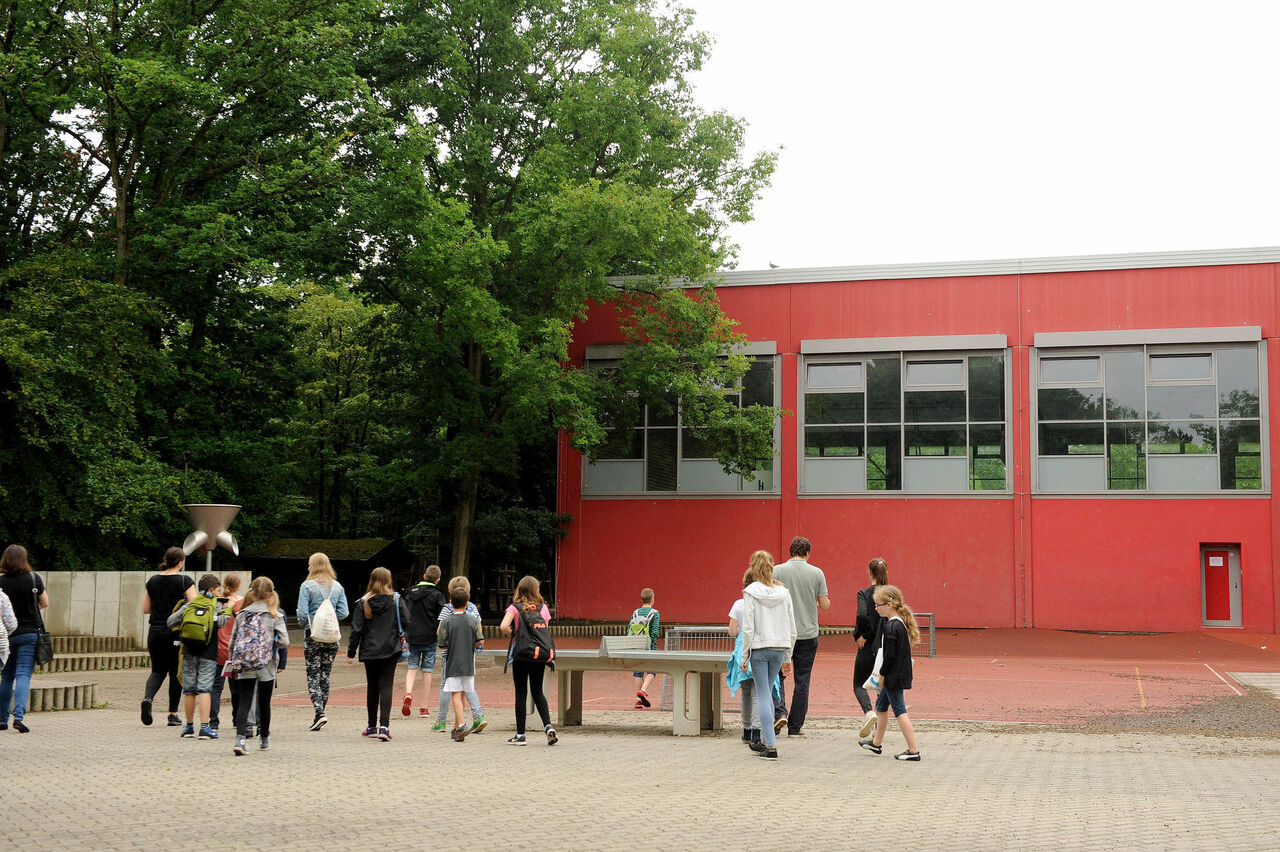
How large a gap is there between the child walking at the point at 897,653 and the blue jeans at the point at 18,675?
7.89 metres

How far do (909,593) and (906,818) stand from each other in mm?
25111

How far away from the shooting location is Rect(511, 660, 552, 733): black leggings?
11.2m

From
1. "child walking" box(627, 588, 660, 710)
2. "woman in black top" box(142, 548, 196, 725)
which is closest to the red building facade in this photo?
"child walking" box(627, 588, 660, 710)

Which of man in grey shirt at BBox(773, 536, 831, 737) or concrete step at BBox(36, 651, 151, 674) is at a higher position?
man in grey shirt at BBox(773, 536, 831, 737)

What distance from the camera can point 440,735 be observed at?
39.6ft

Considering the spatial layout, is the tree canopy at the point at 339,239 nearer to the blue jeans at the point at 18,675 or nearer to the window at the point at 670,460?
the window at the point at 670,460

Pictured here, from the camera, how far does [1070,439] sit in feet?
102

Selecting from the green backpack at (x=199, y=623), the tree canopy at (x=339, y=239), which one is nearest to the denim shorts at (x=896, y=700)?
the green backpack at (x=199, y=623)

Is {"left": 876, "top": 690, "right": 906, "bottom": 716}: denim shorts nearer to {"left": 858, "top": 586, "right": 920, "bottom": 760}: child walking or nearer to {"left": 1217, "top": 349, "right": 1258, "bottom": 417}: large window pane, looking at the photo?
{"left": 858, "top": 586, "right": 920, "bottom": 760}: child walking

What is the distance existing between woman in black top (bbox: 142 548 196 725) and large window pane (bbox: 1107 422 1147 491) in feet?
80.6

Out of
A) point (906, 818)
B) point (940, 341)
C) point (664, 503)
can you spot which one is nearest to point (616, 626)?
point (664, 503)

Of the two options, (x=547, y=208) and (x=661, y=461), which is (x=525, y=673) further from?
(x=661, y=461)

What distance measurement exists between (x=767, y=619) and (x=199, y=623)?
5258 millimetres

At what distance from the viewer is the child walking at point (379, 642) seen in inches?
451
